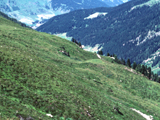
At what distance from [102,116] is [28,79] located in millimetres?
14215

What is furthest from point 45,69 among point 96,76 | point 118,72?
point 118,72

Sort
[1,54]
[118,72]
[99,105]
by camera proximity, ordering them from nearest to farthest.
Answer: [1,54] → [99,105] → [118,72]

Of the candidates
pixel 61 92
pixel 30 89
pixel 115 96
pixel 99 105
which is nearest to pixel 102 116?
pixel 99 105

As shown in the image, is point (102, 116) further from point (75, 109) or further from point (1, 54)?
point (1, 54)

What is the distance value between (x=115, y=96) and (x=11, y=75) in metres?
35.9

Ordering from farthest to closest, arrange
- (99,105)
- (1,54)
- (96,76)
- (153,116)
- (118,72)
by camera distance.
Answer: (118,72) → (96,76) → (153,116) → (99,105) → (1,54)

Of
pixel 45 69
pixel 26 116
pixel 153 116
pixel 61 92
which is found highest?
pixel 45 69

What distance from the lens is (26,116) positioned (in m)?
19.6

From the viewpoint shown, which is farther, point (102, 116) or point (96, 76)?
point (96, 76)

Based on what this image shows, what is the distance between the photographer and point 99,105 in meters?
34.5

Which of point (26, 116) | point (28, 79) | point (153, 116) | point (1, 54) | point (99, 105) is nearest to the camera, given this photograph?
point (26, 116)

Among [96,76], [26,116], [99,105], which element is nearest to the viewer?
[26,116]

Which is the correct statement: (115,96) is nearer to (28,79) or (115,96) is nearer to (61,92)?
(61,92)

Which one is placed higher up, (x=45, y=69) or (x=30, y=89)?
(x=45, y=69)
